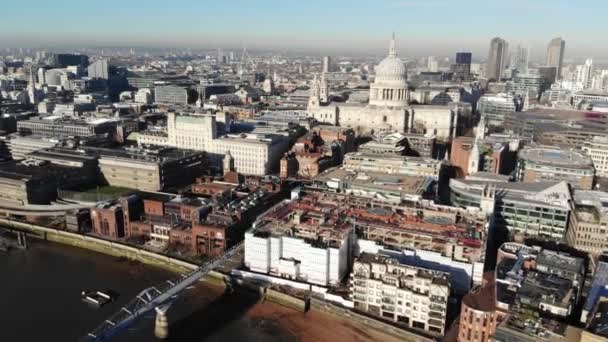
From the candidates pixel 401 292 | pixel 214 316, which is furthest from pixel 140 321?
pixel 401 292

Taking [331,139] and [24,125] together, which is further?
[24,125]

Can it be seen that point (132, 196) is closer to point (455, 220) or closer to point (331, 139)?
point (455, 220)

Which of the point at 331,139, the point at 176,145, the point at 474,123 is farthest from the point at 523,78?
the point at 176,145

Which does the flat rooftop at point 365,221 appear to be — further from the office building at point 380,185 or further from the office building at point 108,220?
the office building at point 108,220

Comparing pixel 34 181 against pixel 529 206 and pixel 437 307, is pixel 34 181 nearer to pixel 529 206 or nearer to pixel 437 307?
pixel 437 307

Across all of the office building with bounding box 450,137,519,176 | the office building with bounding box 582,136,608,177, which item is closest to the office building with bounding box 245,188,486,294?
the office building with bounding box 450,137,519,176

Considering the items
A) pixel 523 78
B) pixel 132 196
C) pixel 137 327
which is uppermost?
pixel 523 78

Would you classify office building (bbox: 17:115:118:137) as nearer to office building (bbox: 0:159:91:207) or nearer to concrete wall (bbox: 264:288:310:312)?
office building (bbox: 0:159:91:207)
